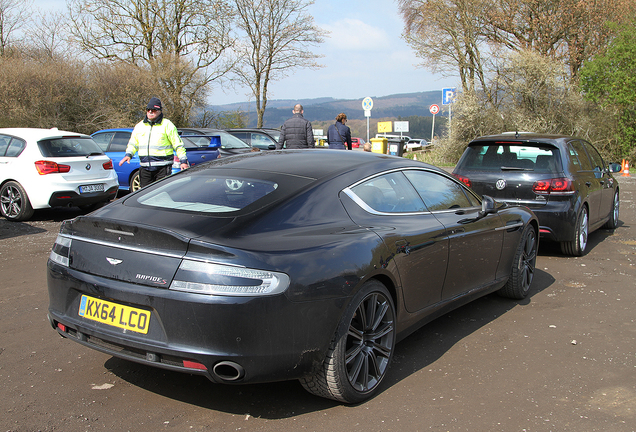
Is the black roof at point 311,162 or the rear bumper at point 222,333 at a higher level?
the black roof at point 311,162

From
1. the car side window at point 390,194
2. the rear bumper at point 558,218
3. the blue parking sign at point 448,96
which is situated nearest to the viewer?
the car side window at point 390,194

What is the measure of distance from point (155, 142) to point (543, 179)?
5265mm

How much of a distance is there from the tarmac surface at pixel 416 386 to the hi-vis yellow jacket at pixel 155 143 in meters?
3.26

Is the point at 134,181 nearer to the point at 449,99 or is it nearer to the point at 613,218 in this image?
the point at 613,218

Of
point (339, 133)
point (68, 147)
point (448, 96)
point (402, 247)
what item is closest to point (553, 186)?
point (402, 247)

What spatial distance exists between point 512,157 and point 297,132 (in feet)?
15.8

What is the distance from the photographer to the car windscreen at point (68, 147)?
954cm

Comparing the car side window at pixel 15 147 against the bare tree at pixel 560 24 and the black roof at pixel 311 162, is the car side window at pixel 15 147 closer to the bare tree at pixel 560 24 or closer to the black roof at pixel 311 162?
the black roof at pixel 311 162

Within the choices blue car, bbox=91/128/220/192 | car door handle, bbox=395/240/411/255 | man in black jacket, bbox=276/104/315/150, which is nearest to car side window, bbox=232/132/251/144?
blue car, bbox=91/128/220/192

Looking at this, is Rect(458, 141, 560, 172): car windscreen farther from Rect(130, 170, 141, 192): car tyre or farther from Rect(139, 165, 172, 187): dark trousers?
Rect(130, 170, 141, 192): car tyre

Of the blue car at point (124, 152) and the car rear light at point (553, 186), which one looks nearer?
the car rear light at point (553, 186)

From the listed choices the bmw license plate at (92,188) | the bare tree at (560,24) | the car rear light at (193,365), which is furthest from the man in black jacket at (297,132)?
the bare tree at (560,24)

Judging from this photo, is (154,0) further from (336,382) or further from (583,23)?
(336,382)

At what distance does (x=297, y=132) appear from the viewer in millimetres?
10969
